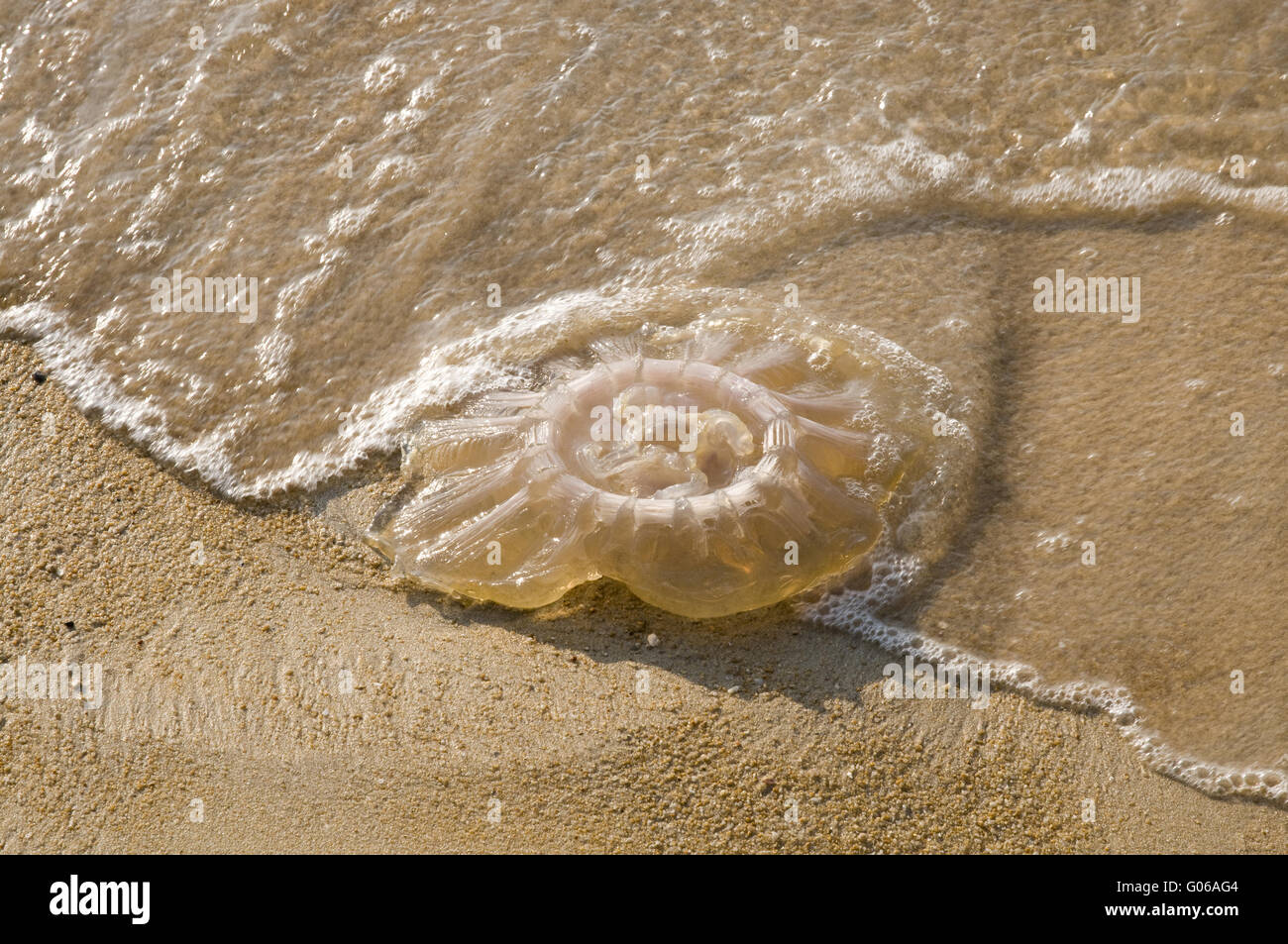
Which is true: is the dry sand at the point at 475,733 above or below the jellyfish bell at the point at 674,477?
below

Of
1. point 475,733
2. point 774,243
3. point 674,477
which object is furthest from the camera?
point 774,243

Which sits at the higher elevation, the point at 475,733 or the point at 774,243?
the point at 774,243

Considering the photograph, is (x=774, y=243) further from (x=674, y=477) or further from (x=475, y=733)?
(x=475, y=733)

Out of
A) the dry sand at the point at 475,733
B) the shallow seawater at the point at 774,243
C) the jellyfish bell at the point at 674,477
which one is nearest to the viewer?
the dry sand at the point at 475,733

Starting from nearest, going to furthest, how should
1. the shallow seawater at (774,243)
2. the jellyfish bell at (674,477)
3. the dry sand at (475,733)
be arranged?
the dry sand at (475,733) → the jellyfish bell at (674,477) → the shallow seawater at (774,243)

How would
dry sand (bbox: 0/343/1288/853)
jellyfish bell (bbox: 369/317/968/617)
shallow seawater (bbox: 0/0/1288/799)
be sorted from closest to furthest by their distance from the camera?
dry sand (bbox: 0/343/1288/853) < jellyfish bell (bbox: 369/317/968/617) < shallow seawater (bbox: 0/0/1288/799)

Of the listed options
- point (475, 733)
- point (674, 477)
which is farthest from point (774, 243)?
point (475, 733)
